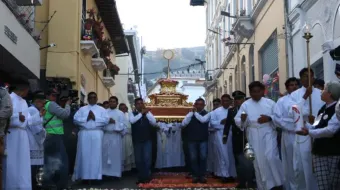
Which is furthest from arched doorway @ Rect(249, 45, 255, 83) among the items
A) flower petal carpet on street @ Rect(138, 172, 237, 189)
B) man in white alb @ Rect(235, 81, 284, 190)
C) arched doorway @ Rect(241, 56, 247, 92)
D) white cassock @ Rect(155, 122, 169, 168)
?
man in white alb @ Rect(235, 81, 284, 190)

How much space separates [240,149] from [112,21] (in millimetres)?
15564

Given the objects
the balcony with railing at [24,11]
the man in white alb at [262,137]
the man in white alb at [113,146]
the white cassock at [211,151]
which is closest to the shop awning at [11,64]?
the balcony with railing at [24,11]

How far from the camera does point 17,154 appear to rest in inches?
287

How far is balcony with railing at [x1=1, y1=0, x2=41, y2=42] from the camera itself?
40.7 ft

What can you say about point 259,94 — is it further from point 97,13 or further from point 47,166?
point 97,13

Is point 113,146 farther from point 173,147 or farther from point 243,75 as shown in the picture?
point 243,75

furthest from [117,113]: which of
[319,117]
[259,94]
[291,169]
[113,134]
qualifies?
[319,117]

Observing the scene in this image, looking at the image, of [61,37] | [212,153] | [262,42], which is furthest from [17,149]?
[262,42]

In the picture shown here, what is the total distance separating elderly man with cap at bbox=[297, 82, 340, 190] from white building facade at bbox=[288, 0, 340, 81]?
16.8ft

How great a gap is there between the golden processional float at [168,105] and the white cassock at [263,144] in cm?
458

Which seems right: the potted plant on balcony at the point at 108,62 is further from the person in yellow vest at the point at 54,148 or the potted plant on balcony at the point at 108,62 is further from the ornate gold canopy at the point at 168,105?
the person in yellow vest at the point at 54,148

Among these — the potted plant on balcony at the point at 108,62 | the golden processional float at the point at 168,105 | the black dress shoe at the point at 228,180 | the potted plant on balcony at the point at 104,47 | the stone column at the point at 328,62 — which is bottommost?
the black dress shoe at the point at 228,180

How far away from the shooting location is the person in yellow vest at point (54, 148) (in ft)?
29.1

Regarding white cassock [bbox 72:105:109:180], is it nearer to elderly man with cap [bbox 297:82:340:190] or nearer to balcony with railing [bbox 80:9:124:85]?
elderly man with cap [bbox 297:82:340:190]
